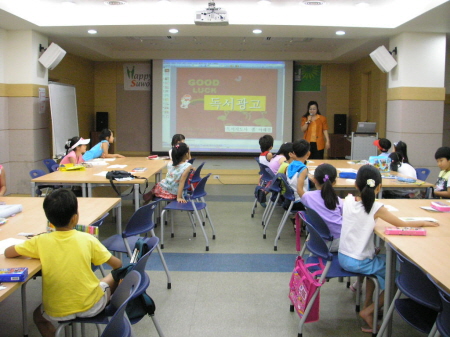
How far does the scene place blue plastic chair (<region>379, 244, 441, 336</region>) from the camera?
2.15 meters

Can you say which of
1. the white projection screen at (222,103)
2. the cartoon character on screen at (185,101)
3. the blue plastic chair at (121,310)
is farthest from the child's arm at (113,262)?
the cartoon character on screen at (185,101)

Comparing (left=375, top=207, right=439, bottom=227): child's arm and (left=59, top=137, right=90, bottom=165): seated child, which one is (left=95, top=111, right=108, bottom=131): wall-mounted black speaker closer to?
(left=59, top=137, right=90, bottom=165): seated child

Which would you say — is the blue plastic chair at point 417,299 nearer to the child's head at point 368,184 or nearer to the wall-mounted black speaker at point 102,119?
the child's head at point 368,184

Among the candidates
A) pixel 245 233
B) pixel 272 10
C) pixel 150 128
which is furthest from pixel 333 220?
pixel 150 128

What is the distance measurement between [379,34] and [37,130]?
591cm

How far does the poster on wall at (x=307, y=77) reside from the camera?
445 inches

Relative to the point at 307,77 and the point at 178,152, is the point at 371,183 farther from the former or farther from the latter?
the point at 307,77

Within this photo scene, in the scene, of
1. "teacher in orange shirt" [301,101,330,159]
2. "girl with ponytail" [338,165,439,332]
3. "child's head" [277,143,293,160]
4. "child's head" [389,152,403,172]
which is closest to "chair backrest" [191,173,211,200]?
"child's head" [277,143,293,160]

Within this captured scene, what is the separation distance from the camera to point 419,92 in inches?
279

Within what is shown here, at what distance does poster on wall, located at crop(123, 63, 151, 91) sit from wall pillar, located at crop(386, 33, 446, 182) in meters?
6.29

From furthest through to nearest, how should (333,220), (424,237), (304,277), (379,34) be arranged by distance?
(379,34) → (333,220) → (304,277) → (424,237)

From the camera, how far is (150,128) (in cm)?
1144

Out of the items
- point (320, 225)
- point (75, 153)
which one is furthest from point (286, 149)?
point (75, 153)

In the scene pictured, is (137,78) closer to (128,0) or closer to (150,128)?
(150,128)
